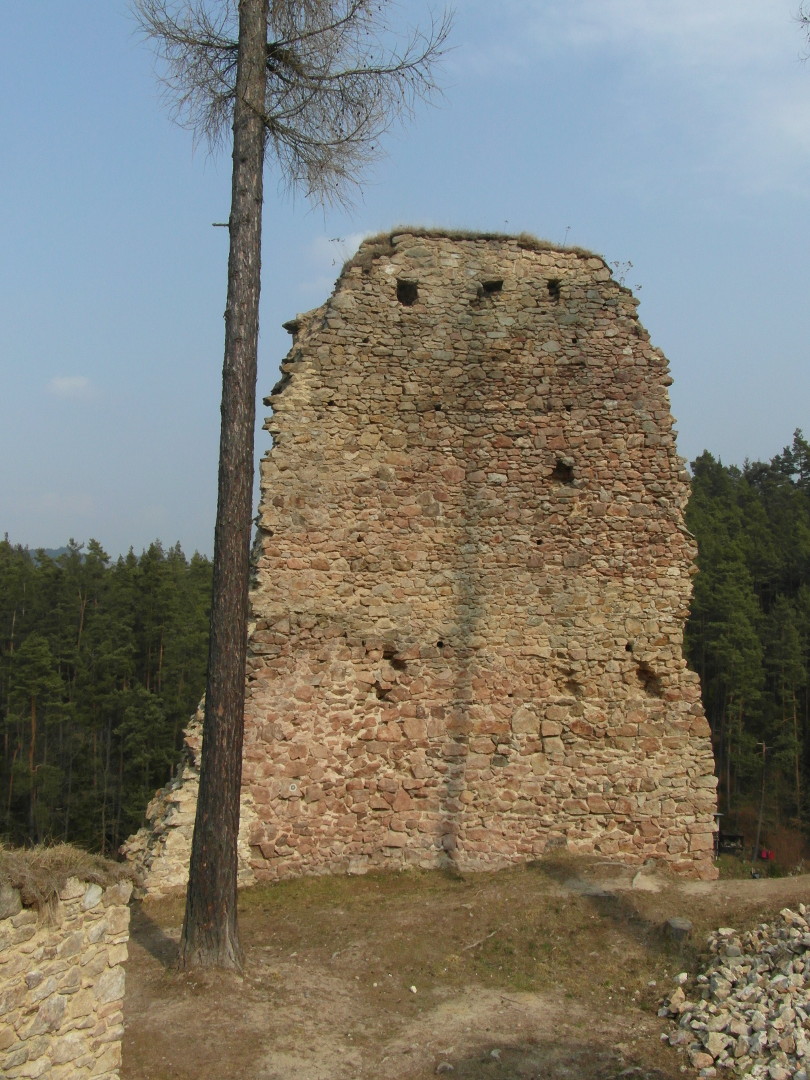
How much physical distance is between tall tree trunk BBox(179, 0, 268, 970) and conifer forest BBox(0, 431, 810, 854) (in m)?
22.8

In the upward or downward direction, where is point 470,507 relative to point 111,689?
upward

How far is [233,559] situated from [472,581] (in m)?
3.14

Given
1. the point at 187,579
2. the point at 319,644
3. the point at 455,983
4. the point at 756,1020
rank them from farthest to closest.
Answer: the point at 187,579, the point at 319,644, the point at 455,983, the point at 756,1020

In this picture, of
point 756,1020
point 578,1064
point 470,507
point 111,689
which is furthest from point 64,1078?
point 111,689

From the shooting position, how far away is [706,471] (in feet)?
174

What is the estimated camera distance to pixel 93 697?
3198cm

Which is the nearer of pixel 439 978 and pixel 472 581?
pixel 439 978

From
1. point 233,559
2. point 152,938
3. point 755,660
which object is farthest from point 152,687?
point 233,559

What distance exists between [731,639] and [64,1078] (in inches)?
1210

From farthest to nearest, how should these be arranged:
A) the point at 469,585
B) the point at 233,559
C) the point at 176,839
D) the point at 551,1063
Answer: the point at 469,585, the point at 176,839, the point at 233,559, the point at 551,1063

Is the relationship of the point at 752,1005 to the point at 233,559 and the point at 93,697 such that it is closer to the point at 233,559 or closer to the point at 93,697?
the point at 233,559

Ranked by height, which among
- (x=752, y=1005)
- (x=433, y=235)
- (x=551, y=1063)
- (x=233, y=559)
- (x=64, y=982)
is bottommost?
(x=551, y=1063)

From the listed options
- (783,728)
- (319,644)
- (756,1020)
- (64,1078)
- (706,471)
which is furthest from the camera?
(706,471)

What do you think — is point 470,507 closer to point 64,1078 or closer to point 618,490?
point 618,490
